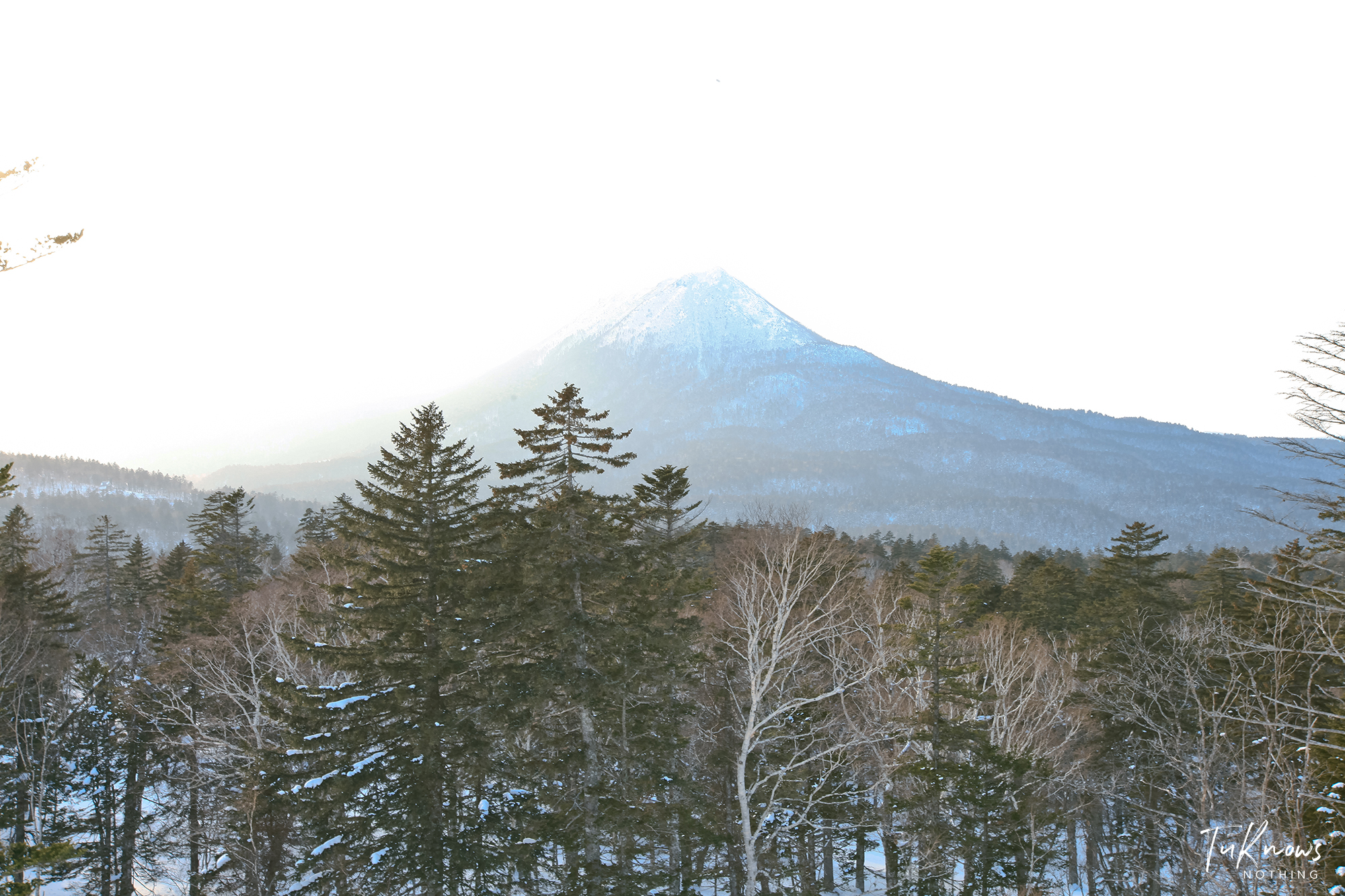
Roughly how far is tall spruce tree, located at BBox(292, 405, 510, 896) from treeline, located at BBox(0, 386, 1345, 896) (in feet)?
0.25

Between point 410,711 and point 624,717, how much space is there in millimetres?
4990

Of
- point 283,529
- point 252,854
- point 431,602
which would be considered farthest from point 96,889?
point 283,529

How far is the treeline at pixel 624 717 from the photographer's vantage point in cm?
1552

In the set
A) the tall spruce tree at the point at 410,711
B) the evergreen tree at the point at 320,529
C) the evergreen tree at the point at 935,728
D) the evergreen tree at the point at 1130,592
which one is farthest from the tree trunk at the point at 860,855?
Result: the evergreen tree at the point at 320,529

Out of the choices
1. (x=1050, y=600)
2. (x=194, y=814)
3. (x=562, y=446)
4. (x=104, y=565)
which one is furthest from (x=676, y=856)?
(x=104, y=565)

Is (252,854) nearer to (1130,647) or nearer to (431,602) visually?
(431,602)

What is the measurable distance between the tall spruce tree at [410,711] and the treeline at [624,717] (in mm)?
76

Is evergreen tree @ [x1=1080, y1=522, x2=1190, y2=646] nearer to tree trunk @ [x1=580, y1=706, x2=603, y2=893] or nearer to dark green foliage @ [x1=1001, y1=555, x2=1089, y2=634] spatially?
dark green foliage @ [x1=1001, y1=555, x2=1089, y2=634]

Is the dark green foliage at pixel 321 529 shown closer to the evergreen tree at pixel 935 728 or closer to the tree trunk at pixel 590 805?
the tree trunk at pixel 590 805

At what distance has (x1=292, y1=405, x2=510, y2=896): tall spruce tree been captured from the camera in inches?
601

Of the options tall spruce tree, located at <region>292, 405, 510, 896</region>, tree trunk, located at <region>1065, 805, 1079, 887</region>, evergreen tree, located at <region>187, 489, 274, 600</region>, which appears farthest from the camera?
evergreen tree, located at <region>187, 489, 274, 600</region>

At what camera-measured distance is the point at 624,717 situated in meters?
17.1

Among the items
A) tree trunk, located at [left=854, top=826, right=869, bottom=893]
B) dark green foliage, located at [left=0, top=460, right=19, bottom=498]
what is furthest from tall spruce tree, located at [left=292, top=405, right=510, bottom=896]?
tree trunk, located at [left=854, top=826, right=869, bottom=893]

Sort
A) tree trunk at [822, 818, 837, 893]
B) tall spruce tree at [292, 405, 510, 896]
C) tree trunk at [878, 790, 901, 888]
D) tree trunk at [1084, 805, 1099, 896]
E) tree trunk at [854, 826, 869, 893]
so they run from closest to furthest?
tall spruce tree at [292, 405, 510, 896], tree trunk at [878, 790, 901, 888], tree trunk at [822, 818, 837, 893], tree trunk at [854, 826, 869, 893], tree trunk at [1084, 805, 1099, 896]
